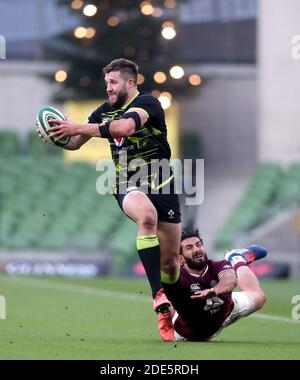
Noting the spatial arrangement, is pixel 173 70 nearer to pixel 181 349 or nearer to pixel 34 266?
pixel 34 266

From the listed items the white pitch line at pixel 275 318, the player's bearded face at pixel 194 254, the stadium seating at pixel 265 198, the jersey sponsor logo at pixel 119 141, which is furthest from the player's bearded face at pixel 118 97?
the stadium seating at pixel 265 198

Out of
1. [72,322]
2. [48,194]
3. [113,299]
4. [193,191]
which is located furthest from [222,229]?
[72,322]

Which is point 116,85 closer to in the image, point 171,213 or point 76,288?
point 171,213

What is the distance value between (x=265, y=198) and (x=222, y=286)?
721 inches

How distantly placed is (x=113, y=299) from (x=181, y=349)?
26.9 ft

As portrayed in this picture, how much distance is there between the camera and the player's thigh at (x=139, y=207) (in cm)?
1136

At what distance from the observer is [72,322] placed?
13898 millimetres

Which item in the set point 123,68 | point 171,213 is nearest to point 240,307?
point 171,213

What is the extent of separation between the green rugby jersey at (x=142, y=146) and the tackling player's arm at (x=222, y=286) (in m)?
1.14

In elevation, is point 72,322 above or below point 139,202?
below

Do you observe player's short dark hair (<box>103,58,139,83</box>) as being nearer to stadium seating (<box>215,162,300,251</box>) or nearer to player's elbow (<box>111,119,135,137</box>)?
player's elbow (<box>111,119,135,137</box>)

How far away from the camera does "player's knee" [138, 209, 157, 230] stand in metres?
11.4

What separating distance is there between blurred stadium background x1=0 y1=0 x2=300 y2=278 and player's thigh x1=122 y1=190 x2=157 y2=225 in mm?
14228

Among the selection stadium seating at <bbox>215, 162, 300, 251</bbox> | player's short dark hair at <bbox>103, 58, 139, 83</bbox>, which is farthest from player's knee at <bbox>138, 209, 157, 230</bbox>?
stadium seating at <bbox>215, 162, 300, 251</bbox>
